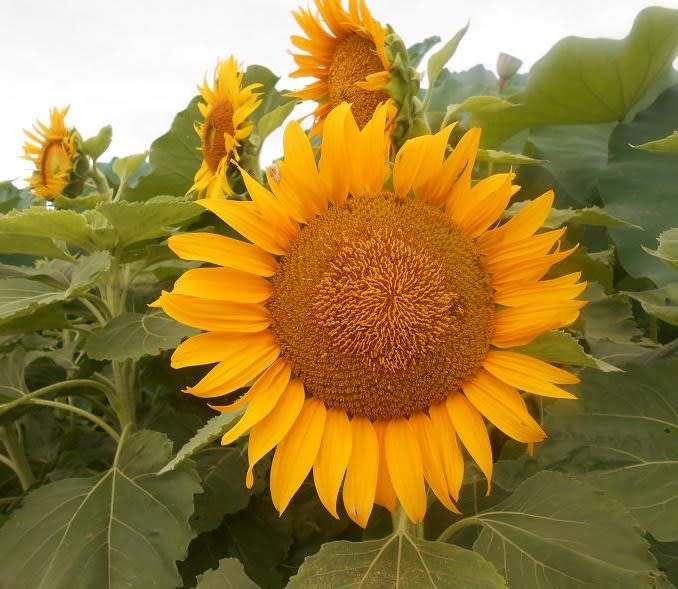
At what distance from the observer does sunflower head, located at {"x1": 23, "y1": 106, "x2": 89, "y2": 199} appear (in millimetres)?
1756

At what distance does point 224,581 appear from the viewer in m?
0.78

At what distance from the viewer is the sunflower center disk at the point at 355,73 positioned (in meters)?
1.14

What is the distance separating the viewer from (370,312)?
2.42 ft

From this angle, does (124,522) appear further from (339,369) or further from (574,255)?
(574,255)

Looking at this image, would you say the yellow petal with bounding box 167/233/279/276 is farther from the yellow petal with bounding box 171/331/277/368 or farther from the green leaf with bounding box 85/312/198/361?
the green leaf with bounding box 85/312/198/361

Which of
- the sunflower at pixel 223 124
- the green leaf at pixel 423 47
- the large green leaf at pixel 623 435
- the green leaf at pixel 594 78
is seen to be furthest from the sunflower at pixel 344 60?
the green leaf at pixel 423 47

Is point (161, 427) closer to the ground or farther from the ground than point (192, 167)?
closer to the ground

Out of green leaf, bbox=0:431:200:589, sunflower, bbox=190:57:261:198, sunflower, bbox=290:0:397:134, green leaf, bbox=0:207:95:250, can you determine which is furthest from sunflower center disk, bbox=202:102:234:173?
green leaf, bbox=0:431:200:589

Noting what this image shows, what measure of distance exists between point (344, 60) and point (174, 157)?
31.3 inches

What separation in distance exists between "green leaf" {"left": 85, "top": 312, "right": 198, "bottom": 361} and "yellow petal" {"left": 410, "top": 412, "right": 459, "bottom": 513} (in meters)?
0.41

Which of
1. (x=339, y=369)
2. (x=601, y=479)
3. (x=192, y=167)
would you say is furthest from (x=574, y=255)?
(x=192, y=167)

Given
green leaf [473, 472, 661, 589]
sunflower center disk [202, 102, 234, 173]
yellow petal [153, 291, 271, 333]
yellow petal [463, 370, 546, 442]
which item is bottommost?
green leaf [473, 472, 661, 589]

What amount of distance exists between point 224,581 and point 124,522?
233mm

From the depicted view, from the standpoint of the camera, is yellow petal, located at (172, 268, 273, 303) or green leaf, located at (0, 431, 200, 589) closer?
yellow petal, located at (172, 268, 273, 303)
